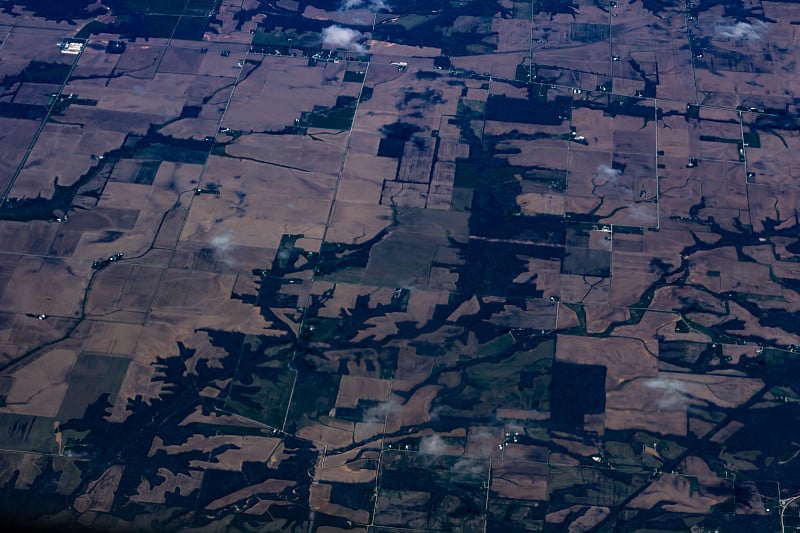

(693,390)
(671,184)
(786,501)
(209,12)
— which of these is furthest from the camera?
(209,12)

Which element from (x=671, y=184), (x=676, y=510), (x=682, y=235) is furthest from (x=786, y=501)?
(x=671, y=184)

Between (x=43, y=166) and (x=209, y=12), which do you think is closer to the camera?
(x=43, y=166)

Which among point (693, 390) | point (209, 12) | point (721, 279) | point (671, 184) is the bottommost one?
point (693, 390)

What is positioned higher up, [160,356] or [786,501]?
[160,356]

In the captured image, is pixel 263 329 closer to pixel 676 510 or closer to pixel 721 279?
pixel 676 510

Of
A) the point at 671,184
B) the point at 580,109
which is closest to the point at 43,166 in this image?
the point at 580,109

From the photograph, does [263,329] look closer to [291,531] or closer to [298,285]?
[298,285]

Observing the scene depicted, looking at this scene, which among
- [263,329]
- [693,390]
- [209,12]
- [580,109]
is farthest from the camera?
[209,12]

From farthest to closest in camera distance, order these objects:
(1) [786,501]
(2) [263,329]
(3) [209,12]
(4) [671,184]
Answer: (3) [209,12]
(4) [671,184]
(2) [263,329]
(1) [786,501]

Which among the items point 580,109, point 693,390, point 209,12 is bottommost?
point 693,390
